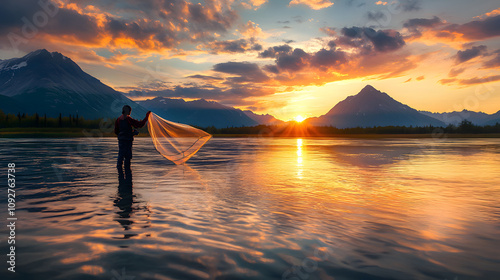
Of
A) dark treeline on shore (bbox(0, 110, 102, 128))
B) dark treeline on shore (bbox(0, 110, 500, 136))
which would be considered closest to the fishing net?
dark treeline on shore (bbox(0, 110, 500, 136))

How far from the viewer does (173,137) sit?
20.2m

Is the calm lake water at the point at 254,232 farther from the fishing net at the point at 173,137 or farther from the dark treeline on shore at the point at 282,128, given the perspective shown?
the dark treeline on shore at the point at 282,128

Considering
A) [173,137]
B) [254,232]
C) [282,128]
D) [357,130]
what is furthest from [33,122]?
[254,232]

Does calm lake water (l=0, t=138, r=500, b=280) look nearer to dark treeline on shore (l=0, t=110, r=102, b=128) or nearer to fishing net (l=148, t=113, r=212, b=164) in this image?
fishing net (l=148, t=113, r=212, b=164)

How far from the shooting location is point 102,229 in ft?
25.0

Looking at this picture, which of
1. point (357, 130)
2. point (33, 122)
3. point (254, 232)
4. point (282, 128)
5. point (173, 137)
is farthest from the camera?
point (282, 128)

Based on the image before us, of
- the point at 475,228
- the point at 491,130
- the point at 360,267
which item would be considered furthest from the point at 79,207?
the point at 491,130

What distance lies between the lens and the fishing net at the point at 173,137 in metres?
18.8

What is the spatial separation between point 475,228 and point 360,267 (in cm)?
454

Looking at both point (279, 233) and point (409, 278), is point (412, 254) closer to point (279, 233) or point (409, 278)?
point (409, 278)

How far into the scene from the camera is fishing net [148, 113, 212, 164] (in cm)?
1879

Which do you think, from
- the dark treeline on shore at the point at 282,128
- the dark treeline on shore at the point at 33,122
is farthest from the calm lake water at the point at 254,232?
the dark treeline on shore at the point at 33,122

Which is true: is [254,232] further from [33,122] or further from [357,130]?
[33,122]

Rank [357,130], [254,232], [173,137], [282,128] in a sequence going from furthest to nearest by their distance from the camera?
[282,128], [357,130], [173,137], [254,232]
